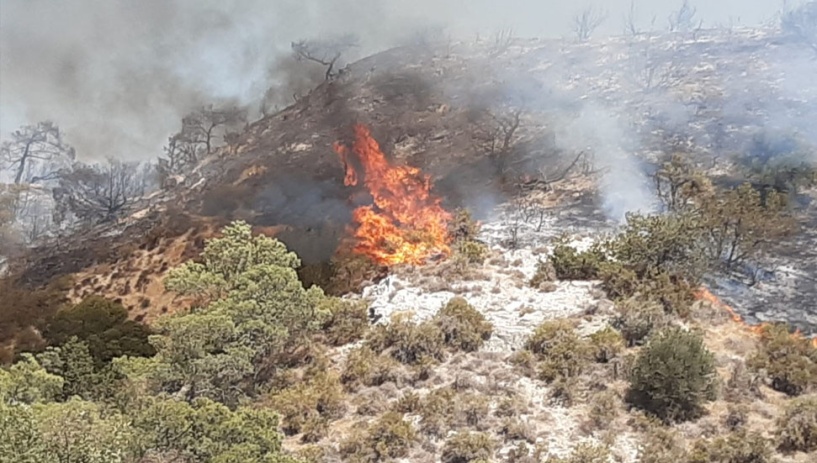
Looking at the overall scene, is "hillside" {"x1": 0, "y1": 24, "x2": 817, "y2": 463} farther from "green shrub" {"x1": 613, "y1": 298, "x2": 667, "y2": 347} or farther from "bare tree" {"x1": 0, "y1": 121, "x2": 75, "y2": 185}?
"bare tree" {"x1": 0, "y1": 121, "x2": 75, "y2": 185}

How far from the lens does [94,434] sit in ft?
52.6

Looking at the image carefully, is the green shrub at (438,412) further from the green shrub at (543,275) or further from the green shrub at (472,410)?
the green shrub at (543,275)

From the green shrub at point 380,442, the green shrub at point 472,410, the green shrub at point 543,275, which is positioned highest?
the green shrub at point 543,275

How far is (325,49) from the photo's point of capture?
2505 inches

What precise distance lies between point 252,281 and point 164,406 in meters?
7.27

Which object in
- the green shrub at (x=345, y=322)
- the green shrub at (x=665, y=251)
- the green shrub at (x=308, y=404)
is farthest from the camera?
the green shrub at (x=665, y=251)

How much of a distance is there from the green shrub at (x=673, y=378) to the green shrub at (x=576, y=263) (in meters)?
6.49

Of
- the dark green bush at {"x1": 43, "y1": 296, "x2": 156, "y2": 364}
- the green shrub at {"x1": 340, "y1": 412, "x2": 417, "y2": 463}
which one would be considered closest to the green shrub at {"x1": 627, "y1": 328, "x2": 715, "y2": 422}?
the green shrub at {"x1": 340, "y1": 412, "x2": 417, "y2": 463}

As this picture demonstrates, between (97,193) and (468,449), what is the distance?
42950 millimetres

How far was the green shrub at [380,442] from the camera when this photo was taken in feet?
66.7

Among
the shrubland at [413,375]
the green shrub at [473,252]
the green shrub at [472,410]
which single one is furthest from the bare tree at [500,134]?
the green shrub at [472,410]

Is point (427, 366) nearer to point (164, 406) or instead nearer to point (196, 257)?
point (164, 406)

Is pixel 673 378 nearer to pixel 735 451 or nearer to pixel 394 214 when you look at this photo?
pixel 735 451

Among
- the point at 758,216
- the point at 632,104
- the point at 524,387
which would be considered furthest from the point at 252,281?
the point at 632,104
